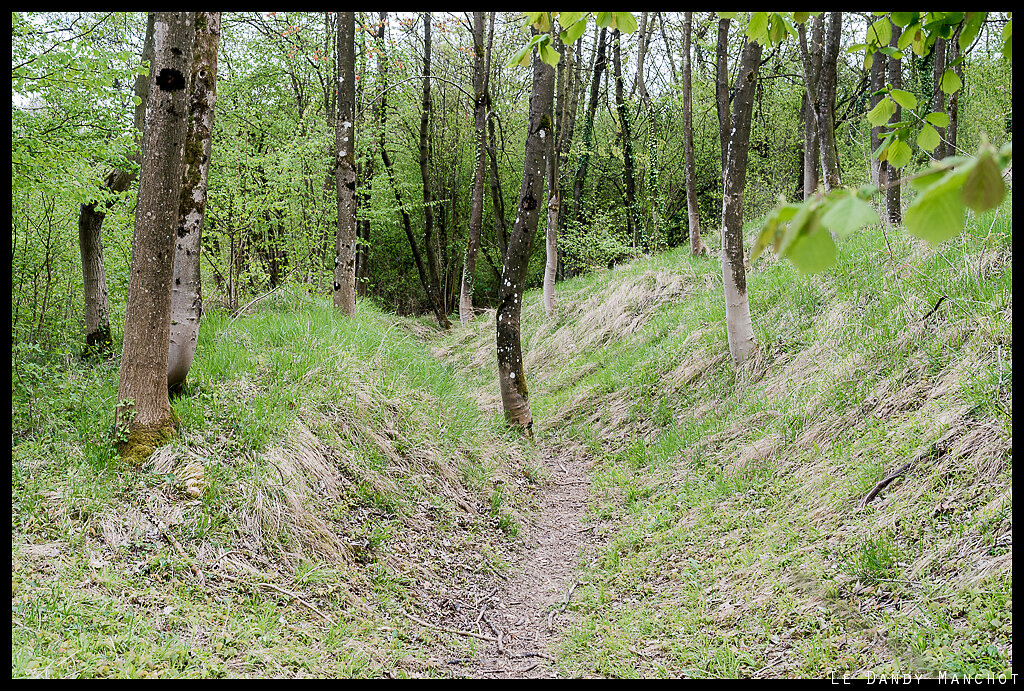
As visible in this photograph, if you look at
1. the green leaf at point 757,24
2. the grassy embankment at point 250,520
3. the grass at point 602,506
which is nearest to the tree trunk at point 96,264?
the grass at point 602,506

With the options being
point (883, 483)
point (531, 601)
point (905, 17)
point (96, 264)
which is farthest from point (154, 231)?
point (883, 483)

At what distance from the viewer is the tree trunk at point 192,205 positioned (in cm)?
487

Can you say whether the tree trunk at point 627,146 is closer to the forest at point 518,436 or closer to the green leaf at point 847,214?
the forest at point 518,436

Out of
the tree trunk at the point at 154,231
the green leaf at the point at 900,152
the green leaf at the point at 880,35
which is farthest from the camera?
the tree trunk at the point at 154,231

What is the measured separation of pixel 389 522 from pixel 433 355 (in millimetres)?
9051

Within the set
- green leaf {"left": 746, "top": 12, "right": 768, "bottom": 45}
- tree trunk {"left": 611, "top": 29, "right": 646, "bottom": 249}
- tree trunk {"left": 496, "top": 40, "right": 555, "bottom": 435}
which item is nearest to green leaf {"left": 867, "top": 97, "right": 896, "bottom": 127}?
green leaf {"left": 746, "top": 12, "right": 768, "bottom": 45}

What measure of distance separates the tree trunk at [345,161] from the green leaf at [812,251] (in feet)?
29.8

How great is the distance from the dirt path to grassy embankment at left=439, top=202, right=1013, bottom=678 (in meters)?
0.17

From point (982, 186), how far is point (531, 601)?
4042 millimetres

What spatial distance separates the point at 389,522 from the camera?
4.59m

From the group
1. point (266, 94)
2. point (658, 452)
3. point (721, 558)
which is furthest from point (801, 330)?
point (266, 94)

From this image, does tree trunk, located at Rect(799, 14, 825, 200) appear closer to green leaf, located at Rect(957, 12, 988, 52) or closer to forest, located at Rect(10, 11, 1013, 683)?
forest, located at Rect(10, 11, 1013, 683)

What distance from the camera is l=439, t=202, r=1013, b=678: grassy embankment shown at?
297cm

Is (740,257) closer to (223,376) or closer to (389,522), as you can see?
(389,522)
